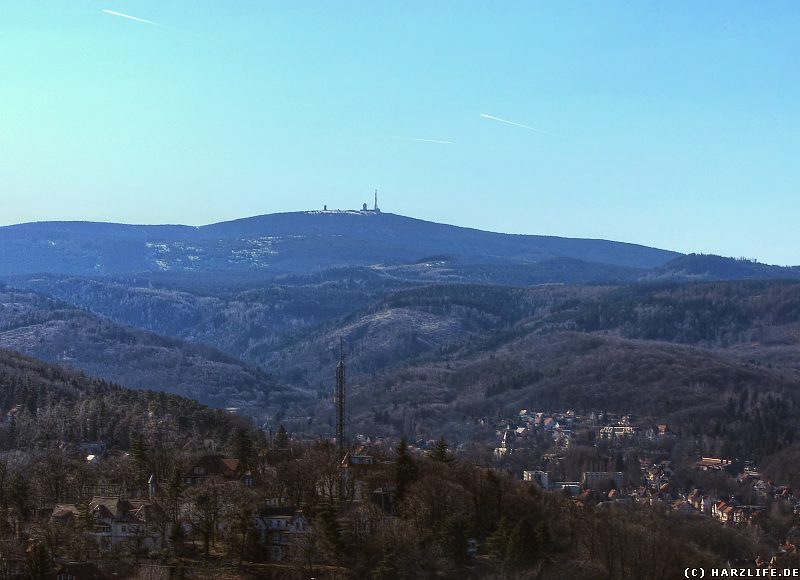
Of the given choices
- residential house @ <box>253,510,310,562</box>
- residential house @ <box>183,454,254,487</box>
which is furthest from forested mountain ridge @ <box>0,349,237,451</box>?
residential house @ <box>253,510,310,562</box>

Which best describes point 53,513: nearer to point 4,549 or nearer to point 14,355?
point 4,549

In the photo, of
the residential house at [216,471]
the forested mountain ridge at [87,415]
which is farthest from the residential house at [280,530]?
the forested mountain ridge at [87,415]

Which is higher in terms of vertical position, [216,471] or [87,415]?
[216,471]

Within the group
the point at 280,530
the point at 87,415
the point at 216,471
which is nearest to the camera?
the point at 280,530

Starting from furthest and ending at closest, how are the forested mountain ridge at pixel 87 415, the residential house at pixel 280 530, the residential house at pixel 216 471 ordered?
the forested mountain ridge at pixel 87 415
the residential house at pixel 216 471
the residential house at pixel 280 530

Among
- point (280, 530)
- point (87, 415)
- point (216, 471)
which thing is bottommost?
point (280, 530)

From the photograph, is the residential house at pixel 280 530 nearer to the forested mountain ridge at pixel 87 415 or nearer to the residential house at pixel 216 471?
the residential house at pixel 216 471

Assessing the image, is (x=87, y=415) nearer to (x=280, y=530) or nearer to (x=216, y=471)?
(x=216, y=471)

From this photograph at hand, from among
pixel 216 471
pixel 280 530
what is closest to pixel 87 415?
pixel 216 471

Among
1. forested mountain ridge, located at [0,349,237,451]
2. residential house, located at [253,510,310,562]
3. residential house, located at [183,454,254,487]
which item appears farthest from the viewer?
forested mountain ridge, located at [0,349,237,451]

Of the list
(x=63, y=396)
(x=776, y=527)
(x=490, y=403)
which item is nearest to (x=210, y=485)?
(x=776, y=527)

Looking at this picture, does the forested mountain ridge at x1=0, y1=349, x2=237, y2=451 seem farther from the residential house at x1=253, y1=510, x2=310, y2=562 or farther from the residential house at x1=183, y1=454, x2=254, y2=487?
the residential house at x1=253, y1=510, x2=310, y2=562

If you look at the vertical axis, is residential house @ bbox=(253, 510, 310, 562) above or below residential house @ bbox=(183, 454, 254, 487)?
below
